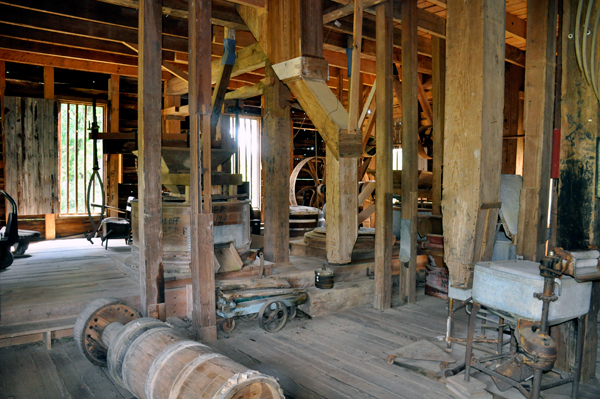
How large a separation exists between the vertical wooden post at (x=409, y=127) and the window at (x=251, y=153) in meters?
6.43

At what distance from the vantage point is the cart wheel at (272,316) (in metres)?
4.30

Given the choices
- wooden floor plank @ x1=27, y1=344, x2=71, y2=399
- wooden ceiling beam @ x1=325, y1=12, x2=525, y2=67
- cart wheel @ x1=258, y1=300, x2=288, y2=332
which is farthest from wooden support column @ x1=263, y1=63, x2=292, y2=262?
wooden floor plank @ x1=27, y1=344, x2=71, y2=399

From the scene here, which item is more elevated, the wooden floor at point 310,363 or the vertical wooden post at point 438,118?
the vertical wooden post at point 438,118

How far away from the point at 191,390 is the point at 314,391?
1143mm

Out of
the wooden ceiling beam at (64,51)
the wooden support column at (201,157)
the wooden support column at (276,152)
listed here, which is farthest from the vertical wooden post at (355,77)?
the wooden ceiling beam at (64,51)

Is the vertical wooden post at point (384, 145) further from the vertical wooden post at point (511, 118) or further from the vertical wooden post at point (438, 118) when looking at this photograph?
the vertical wooden post at point (511, 118)

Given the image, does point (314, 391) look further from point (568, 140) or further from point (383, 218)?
point (568, 140)

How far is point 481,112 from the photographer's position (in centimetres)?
244

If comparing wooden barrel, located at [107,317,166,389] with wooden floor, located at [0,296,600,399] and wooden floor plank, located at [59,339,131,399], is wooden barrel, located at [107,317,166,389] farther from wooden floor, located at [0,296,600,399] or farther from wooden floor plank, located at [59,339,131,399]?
wooden floor, located at [0,296,600,399]

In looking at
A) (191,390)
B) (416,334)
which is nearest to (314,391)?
(191,390)

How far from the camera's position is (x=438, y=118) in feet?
18.9

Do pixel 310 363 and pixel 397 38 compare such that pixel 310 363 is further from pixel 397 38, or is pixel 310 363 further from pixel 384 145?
pixel 397 38

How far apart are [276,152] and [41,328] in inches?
113

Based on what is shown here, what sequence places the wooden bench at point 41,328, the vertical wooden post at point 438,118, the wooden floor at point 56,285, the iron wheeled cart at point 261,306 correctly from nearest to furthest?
1. the wooden bench at point 41,328
2. the wooden floor at point 56,285
3. the iron wheeled cart at point 261,306
4. the vertical wooden post at point 438,118
